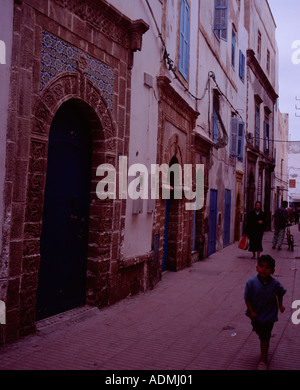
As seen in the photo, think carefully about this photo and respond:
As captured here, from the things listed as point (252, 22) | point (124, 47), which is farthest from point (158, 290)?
point (252, 22)

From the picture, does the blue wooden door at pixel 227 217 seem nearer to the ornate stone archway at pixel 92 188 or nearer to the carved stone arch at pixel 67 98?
the ornate stone archway at pixel 92 188

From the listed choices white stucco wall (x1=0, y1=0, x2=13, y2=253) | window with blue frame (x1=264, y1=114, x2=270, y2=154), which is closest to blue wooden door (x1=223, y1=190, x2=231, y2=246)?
window with blue frame (x1=264, y1=114, x2=270, y2=154)

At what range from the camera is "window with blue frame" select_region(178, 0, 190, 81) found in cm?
989

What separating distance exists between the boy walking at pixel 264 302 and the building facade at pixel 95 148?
7.62 ft

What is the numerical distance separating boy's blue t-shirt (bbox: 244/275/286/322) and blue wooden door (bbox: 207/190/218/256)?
9.32 metres

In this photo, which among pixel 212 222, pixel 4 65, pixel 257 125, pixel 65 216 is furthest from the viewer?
pixel 257 125

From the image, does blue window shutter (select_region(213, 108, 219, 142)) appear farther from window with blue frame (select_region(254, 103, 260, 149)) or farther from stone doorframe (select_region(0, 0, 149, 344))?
window with blue frame (select_region(254, 103, 260, 149))

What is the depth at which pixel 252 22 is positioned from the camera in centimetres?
2084

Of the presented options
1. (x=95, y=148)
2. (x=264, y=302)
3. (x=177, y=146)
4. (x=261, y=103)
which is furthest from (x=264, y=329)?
(x=261, y=103)

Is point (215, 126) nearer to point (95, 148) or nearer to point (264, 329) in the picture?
point (95, 148)

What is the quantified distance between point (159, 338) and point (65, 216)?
1931 millimetres

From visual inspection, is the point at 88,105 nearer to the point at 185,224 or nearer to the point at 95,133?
the point at 95,133

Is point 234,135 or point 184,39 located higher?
point 184,39

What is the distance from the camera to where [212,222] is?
1446 centimetres
